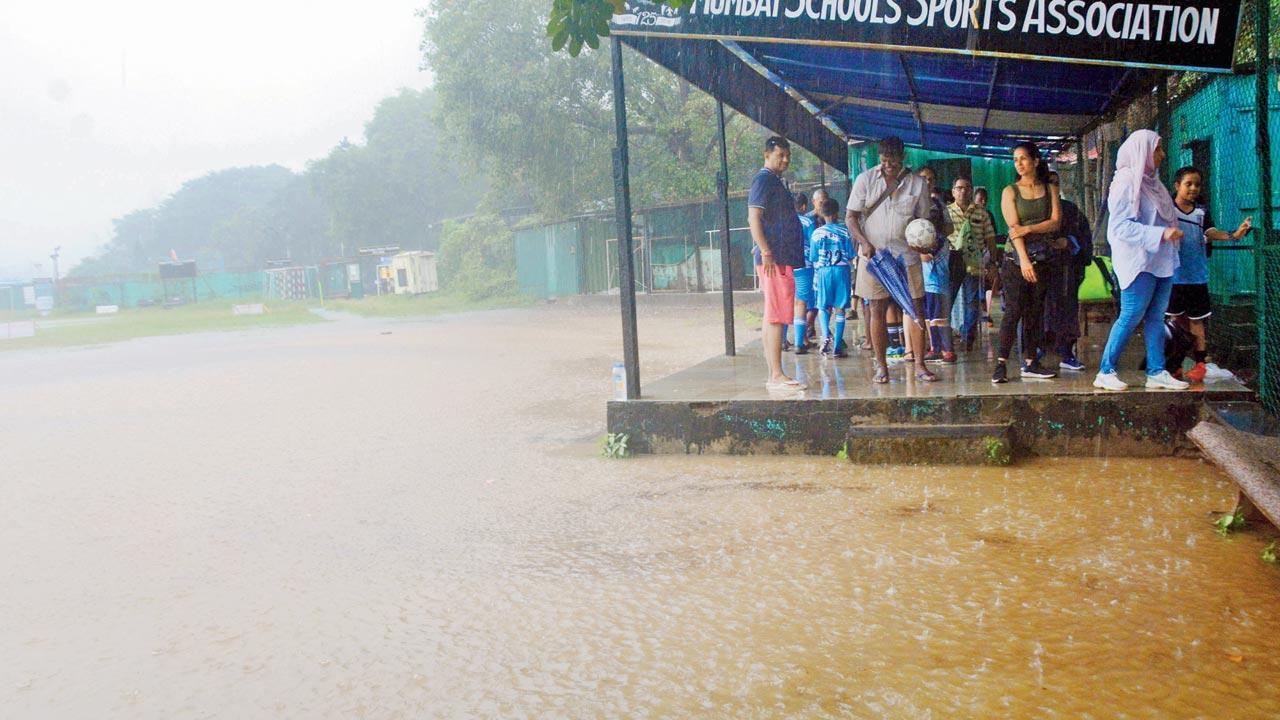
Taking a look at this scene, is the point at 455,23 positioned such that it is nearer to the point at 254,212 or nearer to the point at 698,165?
the point at 698,165

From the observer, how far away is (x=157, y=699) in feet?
10.8

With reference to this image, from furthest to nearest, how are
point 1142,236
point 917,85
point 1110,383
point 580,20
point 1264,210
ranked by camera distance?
point 917,85, point 1110,383, point 1142,236, point 1264,210, point 580,20

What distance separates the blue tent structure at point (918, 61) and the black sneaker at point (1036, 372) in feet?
6.58

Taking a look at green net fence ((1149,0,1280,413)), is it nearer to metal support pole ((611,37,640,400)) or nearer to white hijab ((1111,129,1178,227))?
white hijab ((1111,129,1178,227))

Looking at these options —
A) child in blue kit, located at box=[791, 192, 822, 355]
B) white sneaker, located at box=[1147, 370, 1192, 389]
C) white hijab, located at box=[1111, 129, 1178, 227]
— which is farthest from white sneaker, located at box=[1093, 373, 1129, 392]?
child in blue kit, located at box=[791, 192, 822, 355]

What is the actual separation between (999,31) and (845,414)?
2461 millimetres

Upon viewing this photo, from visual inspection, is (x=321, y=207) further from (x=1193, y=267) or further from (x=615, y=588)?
(x=615, y=588)

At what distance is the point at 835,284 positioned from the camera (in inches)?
351

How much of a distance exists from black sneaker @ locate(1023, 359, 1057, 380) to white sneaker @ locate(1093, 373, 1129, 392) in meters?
0.55

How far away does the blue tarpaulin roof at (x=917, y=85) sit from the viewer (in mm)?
8172

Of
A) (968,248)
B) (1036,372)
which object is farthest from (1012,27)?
(968,248)

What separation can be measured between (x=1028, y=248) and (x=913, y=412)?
140cm

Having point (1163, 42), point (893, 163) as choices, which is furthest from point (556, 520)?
point (1163, 42)

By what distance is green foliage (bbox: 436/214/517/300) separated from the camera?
1699 inches
